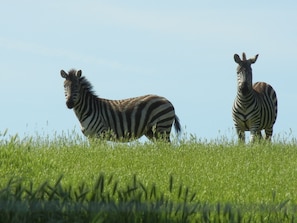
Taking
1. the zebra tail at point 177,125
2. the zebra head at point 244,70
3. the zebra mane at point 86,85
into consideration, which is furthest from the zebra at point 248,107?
the zebra mane at point 86,85

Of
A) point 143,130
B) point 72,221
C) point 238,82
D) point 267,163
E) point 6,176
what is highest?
point 238,82

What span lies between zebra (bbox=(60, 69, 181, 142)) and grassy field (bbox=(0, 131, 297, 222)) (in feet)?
14.0

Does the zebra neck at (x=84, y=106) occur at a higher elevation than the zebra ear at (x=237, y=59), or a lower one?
lower

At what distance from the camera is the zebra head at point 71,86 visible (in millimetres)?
16953

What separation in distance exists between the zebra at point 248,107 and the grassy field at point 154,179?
4720 millimetres

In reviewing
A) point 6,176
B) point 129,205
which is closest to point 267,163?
point 6,176

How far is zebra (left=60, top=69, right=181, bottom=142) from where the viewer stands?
674 inches

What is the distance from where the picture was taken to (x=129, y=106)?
1816 cm

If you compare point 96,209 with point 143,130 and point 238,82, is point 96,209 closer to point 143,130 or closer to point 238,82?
point 143,130

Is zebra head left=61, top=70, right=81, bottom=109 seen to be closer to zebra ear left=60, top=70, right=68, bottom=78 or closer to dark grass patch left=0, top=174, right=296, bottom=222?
zebra ear left=60, top=70, right=68, bottom=78

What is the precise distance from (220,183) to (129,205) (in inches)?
147

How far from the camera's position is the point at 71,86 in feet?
55.9

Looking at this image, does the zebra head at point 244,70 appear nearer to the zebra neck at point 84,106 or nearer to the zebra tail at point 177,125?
the zebra tail at point 177,125

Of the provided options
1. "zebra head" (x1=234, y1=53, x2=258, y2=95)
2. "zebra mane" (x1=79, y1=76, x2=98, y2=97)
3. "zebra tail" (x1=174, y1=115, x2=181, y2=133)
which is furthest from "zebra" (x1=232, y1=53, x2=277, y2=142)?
"zebra mane" (x1=79, y1=76, x2=98, y2=97)
